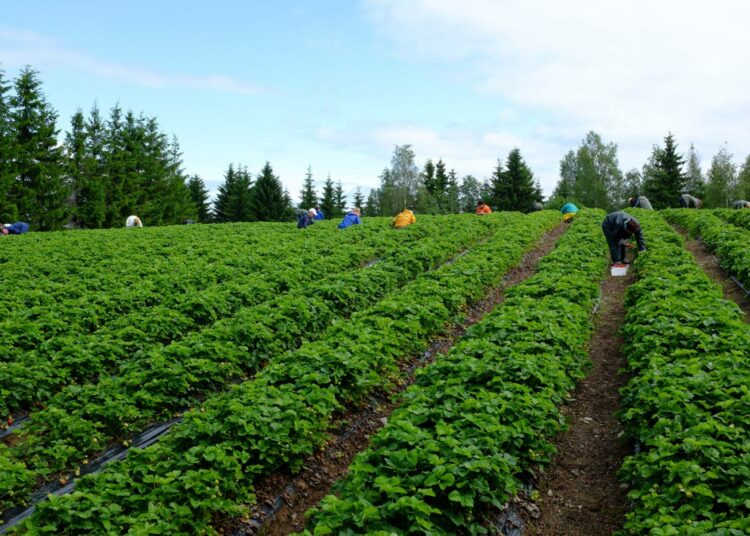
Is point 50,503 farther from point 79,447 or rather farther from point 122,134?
point 122,134

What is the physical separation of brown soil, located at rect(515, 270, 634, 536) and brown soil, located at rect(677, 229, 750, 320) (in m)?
5.22

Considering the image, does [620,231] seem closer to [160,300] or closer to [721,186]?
[160,300]

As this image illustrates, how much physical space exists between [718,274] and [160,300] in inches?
581

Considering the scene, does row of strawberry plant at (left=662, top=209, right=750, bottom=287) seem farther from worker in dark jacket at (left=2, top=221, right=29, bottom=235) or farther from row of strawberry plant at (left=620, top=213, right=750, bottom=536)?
worker in dark jacket at (left=2, top=221, right=29, bottom=235)

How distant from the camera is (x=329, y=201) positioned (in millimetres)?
64750

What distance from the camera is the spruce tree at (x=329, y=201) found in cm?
6394

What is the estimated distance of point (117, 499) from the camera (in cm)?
440

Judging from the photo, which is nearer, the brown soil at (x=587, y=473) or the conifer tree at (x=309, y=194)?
the brown soil at (x=587, y=473)

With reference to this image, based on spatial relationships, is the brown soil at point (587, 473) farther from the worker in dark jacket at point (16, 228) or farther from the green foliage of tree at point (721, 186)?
the green foliage of tree at point (721, 186)

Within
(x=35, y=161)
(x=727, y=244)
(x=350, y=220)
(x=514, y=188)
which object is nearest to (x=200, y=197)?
(x=35, y=161)

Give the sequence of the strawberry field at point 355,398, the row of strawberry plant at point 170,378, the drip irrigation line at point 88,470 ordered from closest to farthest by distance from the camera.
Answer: the strawberry field at point 355,398 → the drip irrigation line at point 88,470 → the row of strawberry plant at point 170,378

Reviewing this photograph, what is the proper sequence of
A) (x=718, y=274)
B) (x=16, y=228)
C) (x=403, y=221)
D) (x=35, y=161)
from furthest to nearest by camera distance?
(x=35, y=161) → (x=16, y=228) → (x=403, y=221) → (x=718, y=274)

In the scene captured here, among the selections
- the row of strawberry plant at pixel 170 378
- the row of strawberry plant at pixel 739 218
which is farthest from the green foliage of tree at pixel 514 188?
the row of strawberry plant at pixel 170 378

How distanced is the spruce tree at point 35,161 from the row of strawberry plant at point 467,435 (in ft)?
134
